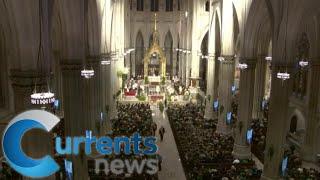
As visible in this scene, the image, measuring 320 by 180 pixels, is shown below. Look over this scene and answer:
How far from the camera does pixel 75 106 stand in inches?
652

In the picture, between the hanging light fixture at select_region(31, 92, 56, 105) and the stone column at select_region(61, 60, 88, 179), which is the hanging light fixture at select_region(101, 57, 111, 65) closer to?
the stone column at select_region(61, 60, 88, 179)

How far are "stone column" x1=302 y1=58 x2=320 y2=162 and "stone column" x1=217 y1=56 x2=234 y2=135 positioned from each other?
5.86 meters

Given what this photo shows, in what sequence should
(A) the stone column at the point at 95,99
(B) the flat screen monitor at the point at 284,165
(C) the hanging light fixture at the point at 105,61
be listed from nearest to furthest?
(B) the flat screen monitor at the point at 284,165 < (A) the stone column at the point at 95,99 < (C) the hanging light fixture at the point at 105,61

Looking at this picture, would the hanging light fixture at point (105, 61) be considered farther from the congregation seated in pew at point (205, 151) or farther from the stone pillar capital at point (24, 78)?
the stone pillar capital at point (24, 78)

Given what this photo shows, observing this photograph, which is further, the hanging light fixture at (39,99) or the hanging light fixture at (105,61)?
the hanging light fixture at (105,61)

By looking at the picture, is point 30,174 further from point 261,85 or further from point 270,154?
point 261,85

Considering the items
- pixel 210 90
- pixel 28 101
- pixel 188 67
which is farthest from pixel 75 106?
pixel 188 67

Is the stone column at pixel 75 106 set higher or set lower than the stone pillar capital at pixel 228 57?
lower

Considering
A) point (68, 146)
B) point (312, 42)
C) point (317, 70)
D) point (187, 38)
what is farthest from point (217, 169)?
point (187, 38)

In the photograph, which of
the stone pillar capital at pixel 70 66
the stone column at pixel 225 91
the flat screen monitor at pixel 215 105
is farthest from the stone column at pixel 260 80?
the stone pillar capital at pixel 70 66

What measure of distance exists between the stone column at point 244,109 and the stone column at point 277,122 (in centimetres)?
485

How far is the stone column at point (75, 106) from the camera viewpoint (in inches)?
639

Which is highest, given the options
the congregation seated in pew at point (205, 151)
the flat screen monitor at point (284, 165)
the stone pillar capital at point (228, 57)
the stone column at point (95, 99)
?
the stone pillar capital at point (228, 57)

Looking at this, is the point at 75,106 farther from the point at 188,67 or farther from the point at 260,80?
the point at 188,67
